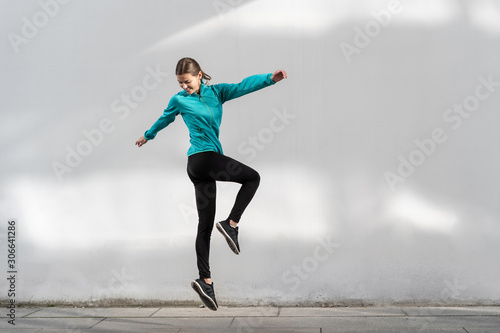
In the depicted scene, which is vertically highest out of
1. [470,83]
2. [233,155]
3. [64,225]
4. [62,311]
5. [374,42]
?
[374,42]

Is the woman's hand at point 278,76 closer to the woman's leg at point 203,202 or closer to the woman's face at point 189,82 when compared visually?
the woman's face at point 189,82

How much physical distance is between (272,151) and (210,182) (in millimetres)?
1965

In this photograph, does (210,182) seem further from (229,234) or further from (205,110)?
(205,110)

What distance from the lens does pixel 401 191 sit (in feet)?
20.0

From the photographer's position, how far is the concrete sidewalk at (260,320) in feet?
17.4

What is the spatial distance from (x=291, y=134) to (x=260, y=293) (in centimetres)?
161

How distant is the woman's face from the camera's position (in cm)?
421

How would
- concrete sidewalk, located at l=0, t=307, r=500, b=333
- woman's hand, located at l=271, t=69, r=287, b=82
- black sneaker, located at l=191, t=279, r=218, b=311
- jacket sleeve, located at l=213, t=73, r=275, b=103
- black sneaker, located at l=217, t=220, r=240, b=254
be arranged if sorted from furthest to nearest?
concrete sidewalk, located at l=0, t=307, r=500, b=333
black sneaker, located at l=191, t=279, r=218, b=311
black sneaker, located at l=217, t=220, r=240, b=254
jacket sleeve, located at l=213, t=73, r=275, b=103
woman's hand, located at l=271, t=69, r=287, b=82

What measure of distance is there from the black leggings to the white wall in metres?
1.78

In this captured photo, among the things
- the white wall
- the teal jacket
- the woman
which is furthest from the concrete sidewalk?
the teal jacket

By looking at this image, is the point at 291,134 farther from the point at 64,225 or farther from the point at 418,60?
the point at 64,225

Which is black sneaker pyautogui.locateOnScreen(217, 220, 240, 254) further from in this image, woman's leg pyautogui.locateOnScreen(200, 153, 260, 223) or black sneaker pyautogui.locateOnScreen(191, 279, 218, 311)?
black sneaker pyautogui.locateOnScreen(191, 279, 218, 311)

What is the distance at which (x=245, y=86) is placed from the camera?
423cm

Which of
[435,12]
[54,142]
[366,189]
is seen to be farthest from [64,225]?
[435,12]
